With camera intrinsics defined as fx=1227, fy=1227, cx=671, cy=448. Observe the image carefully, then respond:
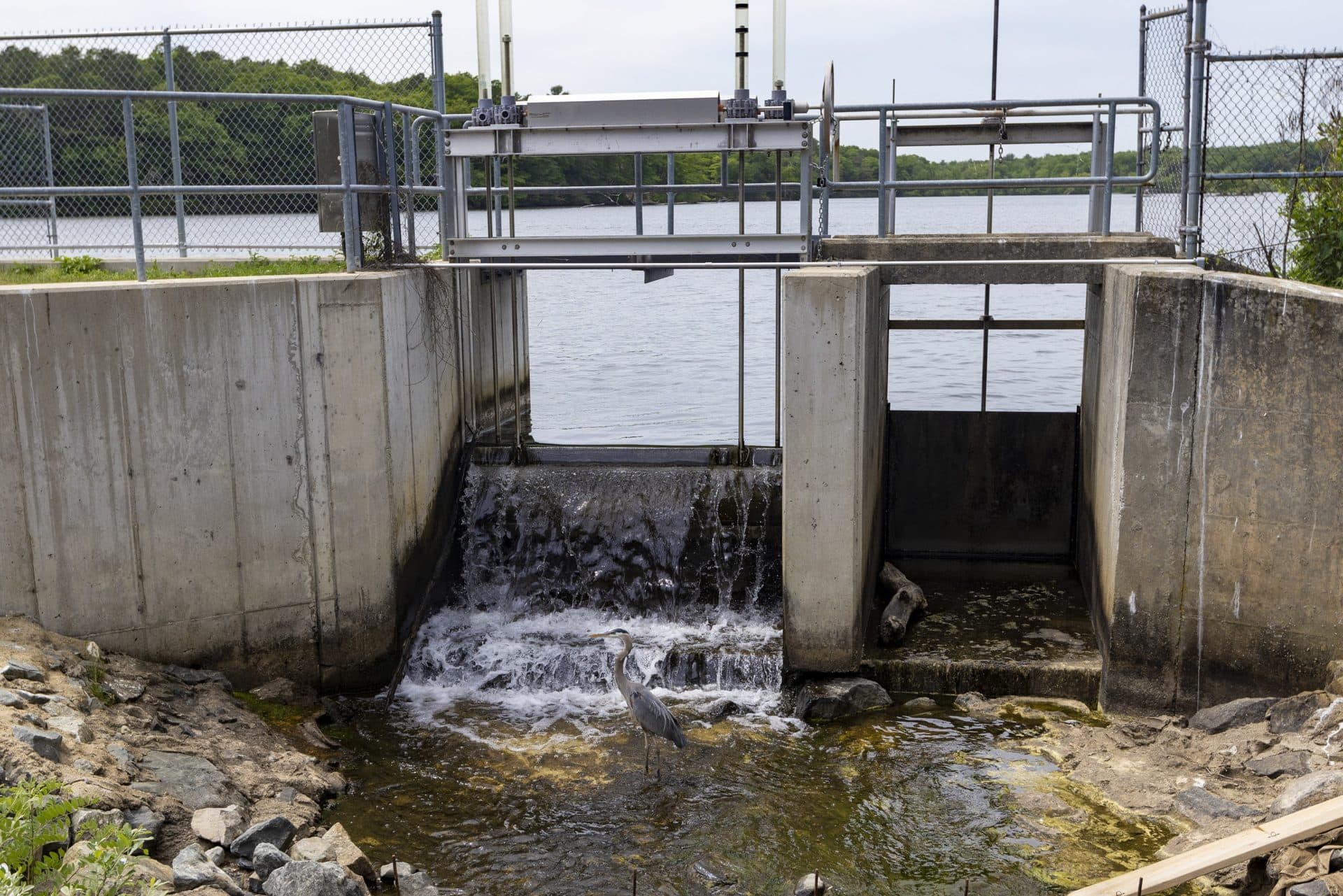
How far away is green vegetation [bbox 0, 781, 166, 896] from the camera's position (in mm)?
4699

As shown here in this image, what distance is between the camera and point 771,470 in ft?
38.3

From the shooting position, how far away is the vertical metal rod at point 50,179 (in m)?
11.5

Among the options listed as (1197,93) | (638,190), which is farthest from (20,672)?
(1197,93)

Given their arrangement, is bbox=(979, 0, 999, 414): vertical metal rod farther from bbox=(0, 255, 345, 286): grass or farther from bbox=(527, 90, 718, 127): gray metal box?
bbox=(0, 255, 345, 286): grass

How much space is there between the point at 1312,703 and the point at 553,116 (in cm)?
711

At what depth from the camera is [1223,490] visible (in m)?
8.46

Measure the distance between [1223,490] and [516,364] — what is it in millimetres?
7682

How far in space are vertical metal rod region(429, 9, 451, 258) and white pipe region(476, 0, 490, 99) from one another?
0.84 meters

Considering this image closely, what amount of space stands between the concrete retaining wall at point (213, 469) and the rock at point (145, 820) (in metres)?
2.45

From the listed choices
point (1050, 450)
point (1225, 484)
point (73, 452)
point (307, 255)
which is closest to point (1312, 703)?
point (1225, 484)

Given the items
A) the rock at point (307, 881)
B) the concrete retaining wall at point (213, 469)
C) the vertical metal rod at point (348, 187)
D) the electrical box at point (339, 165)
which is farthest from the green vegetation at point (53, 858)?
the electrical box at point (339, 165)

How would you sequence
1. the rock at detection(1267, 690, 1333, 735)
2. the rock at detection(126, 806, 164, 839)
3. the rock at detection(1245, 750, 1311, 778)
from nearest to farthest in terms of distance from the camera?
1. the rock at detection(126, 806, 164, 839)
2. the rock at detection(1245, 750, 1311, 778)
3. the rock at detection(1267, 690, 1333, 735)

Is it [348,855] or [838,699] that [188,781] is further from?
[838,699]

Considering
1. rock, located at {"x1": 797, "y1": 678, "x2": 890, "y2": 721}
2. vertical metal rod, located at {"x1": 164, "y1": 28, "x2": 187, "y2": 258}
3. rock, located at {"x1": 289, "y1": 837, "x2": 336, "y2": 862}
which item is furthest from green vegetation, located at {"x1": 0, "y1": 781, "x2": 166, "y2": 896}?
vertical metal rod, located at {"x1": 164, "y1": 28, "x2": 187, "y2": 258}
